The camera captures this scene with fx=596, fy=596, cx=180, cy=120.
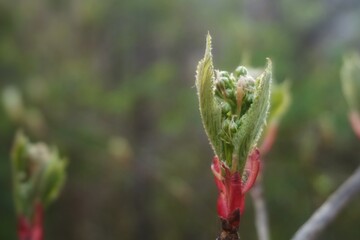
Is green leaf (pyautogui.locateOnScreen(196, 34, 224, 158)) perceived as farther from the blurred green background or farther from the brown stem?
the blurred green background

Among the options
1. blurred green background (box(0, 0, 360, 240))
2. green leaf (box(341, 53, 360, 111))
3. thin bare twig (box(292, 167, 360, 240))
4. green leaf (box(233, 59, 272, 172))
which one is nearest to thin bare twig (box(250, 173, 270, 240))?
thin bare twig (box(292, 167, 360, 240))

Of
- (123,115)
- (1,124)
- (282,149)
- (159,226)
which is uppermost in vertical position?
(123,115)

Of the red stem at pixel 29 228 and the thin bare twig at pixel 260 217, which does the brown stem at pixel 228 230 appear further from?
the red stem at pixel 29 228

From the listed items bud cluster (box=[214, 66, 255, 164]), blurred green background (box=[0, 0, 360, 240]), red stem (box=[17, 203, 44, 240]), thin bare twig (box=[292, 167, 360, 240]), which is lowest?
thin bare twig (box=[292, 167, 360, 240])

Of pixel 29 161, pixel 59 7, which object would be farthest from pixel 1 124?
pixel 29 161

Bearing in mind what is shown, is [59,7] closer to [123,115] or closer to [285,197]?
[123,115]

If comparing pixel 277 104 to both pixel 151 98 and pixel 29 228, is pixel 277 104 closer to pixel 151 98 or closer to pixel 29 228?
pixel 29 228
